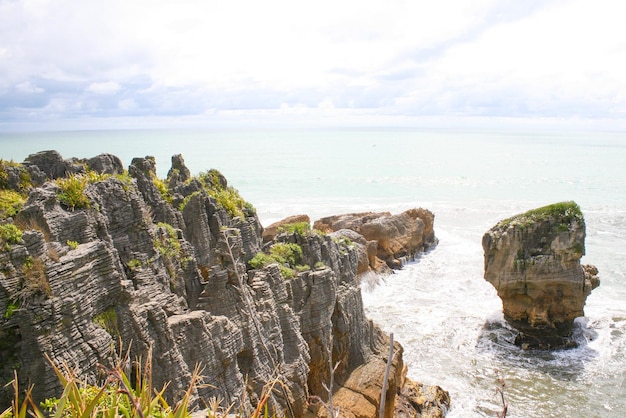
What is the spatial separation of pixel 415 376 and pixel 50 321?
13239 mm

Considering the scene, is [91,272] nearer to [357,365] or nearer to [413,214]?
[357,365]

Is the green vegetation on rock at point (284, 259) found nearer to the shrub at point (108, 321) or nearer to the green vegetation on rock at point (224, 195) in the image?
the green vegetation on rock at point (224, 195)

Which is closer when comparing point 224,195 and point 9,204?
point 9,204

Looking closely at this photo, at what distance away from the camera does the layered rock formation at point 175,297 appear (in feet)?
21.5

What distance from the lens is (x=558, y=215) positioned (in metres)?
19.3

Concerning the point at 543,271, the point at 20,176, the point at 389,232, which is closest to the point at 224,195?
the point at 20,176

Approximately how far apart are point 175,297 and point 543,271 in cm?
1542

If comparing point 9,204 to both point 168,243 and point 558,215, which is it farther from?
point 558,215

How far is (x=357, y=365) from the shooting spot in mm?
12000

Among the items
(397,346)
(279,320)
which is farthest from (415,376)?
(279,320)

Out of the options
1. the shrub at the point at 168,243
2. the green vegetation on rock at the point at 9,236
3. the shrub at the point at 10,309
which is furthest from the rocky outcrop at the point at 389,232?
the shrub at the point at 10,309

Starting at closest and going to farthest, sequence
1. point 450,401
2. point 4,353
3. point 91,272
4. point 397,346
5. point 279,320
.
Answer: point 4,353 < point 91,272 < point 279,320 < point 397,346 < point 450,401

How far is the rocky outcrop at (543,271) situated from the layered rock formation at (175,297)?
745 centimetres

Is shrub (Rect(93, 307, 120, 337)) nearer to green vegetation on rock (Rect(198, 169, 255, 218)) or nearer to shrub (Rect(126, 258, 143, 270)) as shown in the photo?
shrub (Rect(126, 258, 143, 270))
